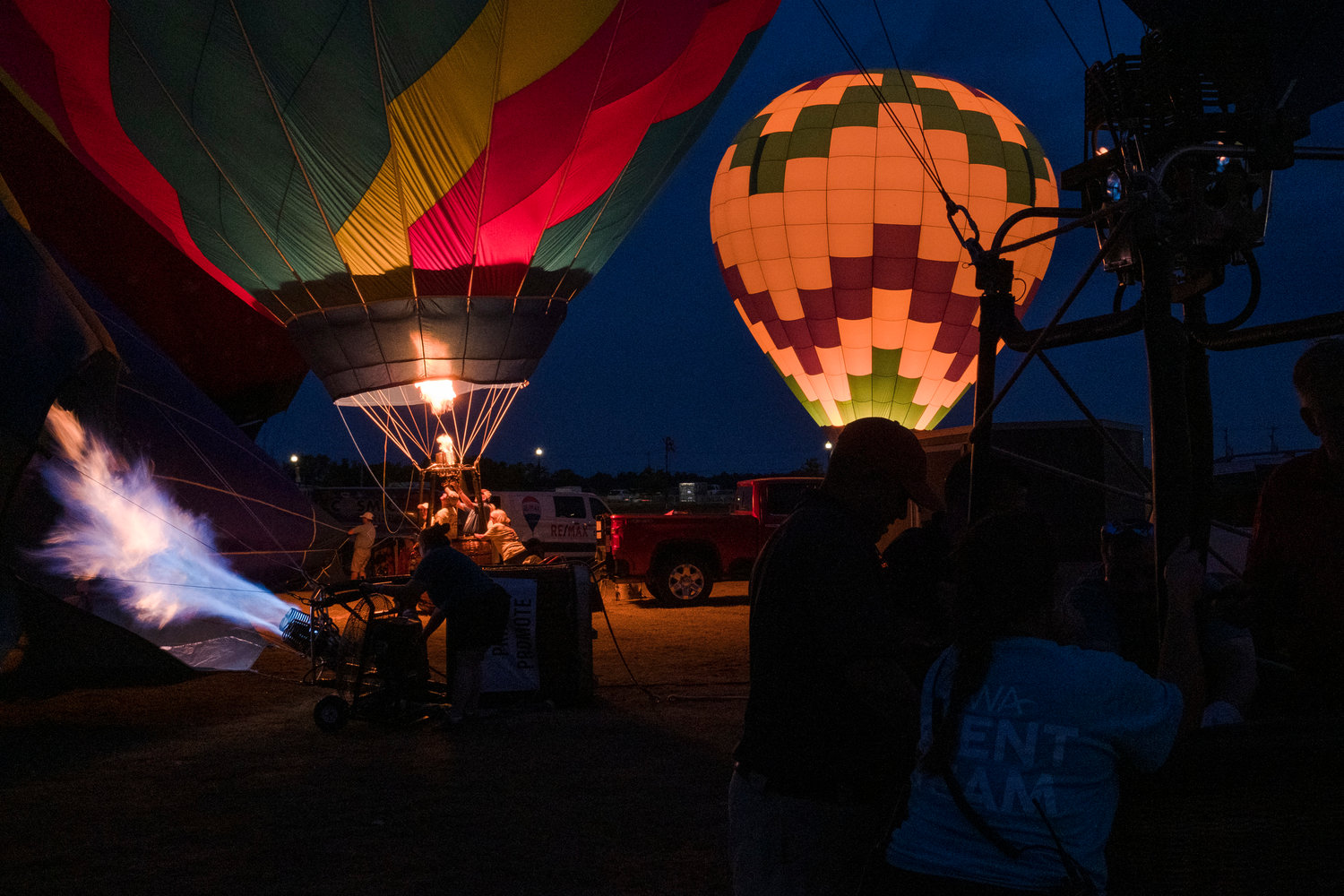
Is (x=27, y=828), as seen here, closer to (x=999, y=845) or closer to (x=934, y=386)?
(x=999, y=845)

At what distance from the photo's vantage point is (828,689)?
7.27ft

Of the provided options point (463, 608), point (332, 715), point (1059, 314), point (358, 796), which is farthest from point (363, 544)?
point (1059, 314)

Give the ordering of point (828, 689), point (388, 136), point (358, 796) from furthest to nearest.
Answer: point (388, 136)
point (358, 796)
point (828, 689)

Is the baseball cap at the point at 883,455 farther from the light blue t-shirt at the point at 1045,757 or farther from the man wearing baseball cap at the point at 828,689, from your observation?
the light blue t-shirt at the point at 1045,757

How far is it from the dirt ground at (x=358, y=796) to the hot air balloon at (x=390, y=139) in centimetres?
451

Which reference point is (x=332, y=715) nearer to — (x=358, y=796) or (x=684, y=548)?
(x=358, y=796)

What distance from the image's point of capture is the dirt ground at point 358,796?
4402 millimetres

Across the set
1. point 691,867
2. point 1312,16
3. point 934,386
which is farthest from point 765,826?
point 934,386

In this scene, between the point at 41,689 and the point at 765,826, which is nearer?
the point at 765,826

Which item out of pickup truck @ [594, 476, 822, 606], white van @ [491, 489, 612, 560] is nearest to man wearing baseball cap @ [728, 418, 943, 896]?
pickup truck @ [594, 476, 822, 606]

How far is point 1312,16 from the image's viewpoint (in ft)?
13.7

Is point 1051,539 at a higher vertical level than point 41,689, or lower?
higher

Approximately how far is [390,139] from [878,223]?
8478 millimetres

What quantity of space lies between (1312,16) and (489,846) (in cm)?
501
